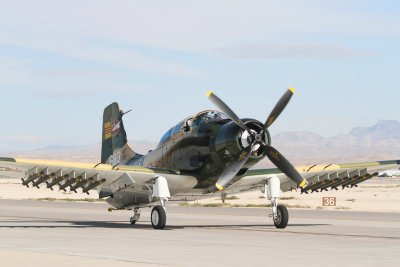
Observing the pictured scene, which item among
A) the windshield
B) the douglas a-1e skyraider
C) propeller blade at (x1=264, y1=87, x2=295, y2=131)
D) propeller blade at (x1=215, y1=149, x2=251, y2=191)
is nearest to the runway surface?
propeller blade at (x1=215, y1=149, x2=251, y2=191)

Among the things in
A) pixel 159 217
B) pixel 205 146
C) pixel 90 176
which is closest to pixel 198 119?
pixel 205 146

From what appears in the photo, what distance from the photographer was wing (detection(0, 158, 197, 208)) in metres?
26.0

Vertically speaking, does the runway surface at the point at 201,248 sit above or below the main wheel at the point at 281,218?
below

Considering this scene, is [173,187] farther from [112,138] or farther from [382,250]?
[382,250]

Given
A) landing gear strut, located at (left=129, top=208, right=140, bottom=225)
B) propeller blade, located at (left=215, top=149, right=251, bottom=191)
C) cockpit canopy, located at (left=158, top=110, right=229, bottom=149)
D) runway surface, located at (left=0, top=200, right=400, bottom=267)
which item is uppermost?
cockpit canopy, located at (left=158, top=110, right=229, bottom=149)

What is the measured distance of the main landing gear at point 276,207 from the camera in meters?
27.5

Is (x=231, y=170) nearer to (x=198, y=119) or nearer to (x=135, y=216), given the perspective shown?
(x=198, y=119)

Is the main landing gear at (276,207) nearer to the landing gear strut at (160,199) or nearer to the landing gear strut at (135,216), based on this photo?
the landing gear strut at (160,199)

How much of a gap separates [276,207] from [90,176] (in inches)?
259

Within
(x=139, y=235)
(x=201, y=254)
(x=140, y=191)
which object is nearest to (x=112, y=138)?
(x=140, y=191)

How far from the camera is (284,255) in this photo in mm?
16812

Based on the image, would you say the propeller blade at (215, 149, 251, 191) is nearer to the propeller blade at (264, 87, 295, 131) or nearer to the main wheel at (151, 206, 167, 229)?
the propeller blade at (264, 87, 295, 131)

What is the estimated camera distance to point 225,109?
25438 mm

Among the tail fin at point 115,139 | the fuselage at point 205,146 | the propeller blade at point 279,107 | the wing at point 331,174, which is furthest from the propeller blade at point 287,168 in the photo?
the tail fin at point 115,139
